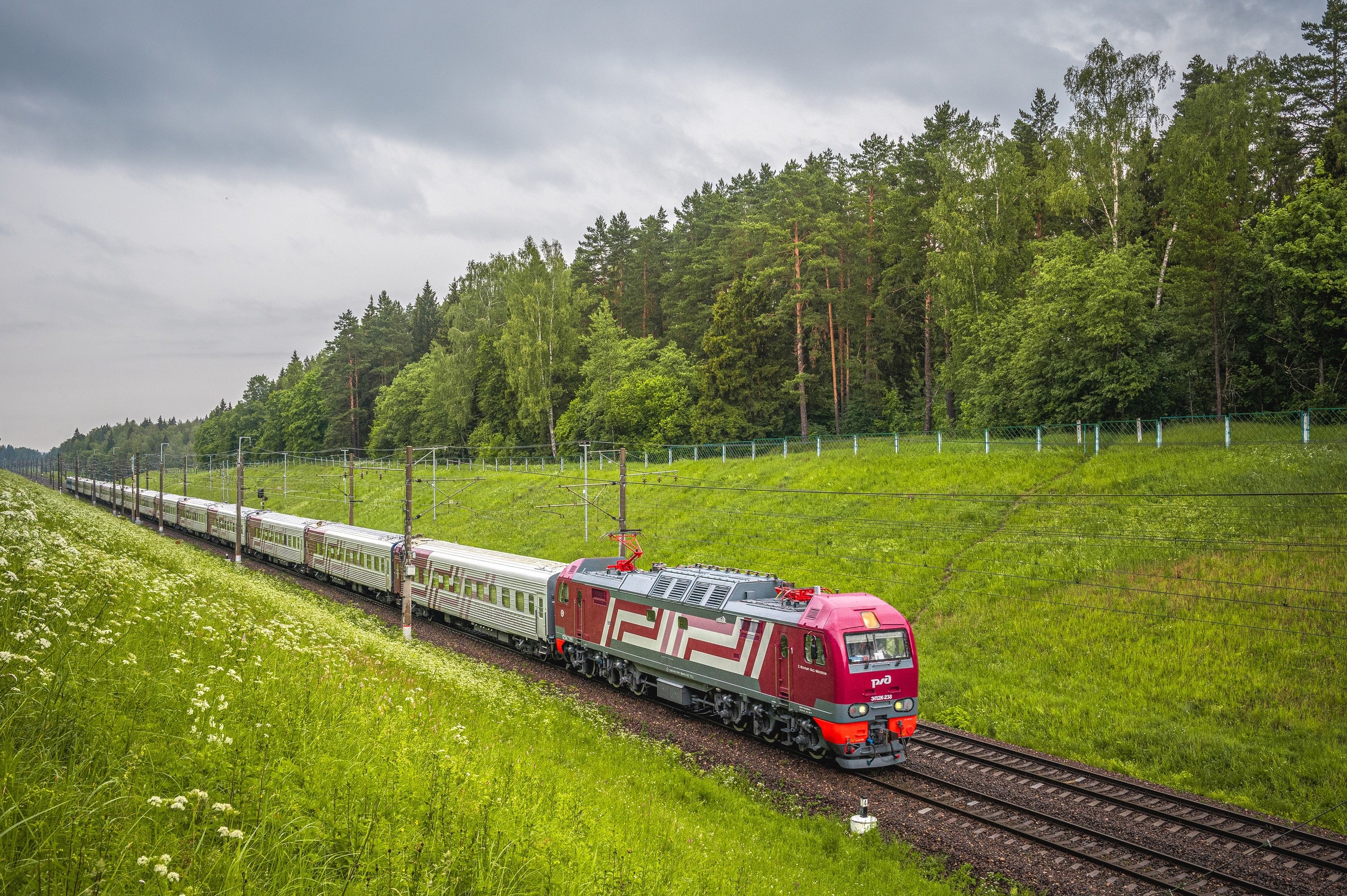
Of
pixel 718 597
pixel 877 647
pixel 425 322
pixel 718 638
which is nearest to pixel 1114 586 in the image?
pixel 877 647

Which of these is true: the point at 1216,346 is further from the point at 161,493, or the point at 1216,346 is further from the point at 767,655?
the point at 161,493

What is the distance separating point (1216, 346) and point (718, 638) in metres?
28.0

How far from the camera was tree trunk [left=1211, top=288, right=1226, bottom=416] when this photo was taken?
3238 cm

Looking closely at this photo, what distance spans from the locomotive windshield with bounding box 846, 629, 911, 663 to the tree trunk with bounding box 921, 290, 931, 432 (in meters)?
33.6

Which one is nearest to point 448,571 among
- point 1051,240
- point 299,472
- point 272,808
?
point 272,808

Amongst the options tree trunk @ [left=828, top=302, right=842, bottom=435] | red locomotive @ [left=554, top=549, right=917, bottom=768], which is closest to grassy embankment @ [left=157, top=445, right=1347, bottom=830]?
red locomotive @ [left=554, top=549, right=917, bottom=768]

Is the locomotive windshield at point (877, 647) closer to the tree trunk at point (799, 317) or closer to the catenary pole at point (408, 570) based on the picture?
the catenary pole at point (408, 570)

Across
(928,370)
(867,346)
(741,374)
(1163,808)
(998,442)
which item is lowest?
(1163,808)

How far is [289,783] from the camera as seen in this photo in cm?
707

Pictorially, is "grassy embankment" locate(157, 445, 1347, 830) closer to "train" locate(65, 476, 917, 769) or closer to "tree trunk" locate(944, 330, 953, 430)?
"train" locate(65, 476, 917, 769)

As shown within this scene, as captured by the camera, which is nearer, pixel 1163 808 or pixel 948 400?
pixel 1163 808

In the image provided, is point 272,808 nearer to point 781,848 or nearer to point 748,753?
point 781,848

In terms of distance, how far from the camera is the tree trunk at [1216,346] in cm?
3238

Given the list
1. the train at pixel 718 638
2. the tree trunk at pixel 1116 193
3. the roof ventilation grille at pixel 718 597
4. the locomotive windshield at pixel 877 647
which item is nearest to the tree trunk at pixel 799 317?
the tree trunk at pixel 1116 193
